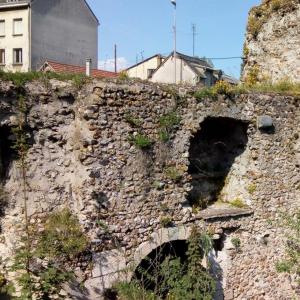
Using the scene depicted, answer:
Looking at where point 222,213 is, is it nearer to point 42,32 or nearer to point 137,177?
point 137,177

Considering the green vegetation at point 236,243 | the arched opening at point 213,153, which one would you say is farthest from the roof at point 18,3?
the green vegetation at point 236,243

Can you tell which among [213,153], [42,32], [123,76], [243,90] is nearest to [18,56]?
[42,32]

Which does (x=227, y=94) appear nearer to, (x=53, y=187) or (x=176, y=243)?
(x=176, y=243)

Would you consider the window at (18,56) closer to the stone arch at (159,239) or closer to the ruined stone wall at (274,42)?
the ruined stone wall at (274,42)

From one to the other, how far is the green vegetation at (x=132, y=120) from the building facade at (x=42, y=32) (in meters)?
21.0

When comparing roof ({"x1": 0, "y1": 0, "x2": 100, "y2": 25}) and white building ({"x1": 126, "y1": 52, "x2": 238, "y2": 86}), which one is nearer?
white building ({"x1": 126, "y1": 52, "x2": 238, "y2": 86})

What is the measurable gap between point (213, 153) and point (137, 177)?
2.33 meters

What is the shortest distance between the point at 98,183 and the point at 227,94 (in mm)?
2995

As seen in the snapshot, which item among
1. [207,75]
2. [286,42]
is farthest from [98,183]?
[207,75]

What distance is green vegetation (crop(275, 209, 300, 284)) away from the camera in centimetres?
935

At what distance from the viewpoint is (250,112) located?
9.33 meters

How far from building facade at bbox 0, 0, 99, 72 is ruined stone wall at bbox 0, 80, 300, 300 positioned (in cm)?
2044

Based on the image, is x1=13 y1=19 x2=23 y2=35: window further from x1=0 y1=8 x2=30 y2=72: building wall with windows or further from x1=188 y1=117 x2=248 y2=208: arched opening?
x1=188 y1=117 x2=248 y2=208: arched opening

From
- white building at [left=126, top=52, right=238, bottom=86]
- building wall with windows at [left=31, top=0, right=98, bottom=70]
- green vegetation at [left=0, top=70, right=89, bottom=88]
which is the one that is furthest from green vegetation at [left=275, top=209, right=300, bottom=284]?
building wall with windows at [left=31, top=0, right=98, bottom=70]
